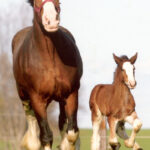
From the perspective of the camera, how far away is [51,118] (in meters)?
14.2

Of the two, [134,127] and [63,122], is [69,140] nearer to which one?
[63,122]

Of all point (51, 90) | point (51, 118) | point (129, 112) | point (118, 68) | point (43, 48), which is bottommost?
point (51, 118)

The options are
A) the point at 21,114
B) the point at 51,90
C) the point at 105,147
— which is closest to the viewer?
the point at 51,90

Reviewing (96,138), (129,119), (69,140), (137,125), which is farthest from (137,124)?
(69,140)

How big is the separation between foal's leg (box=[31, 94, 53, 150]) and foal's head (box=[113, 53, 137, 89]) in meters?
5.22

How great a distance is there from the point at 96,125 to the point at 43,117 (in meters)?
6.35

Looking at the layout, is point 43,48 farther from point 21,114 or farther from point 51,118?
point 51,118

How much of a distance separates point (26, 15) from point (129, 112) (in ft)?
11.8

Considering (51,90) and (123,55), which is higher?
(51,90)

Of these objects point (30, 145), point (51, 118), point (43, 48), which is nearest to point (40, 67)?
point (43, 48)

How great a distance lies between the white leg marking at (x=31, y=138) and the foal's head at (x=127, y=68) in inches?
172

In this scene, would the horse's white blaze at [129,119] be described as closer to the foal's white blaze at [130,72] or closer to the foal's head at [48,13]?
the foal's white blaze at [130,72]

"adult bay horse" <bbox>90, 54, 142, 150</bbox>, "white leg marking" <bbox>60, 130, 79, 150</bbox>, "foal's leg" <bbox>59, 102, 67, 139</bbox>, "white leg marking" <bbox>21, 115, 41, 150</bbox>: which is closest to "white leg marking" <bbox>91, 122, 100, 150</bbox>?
"adult bay horse" <bbox>90, 54, 142, 150</bbox>

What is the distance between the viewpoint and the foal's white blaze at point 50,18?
5.14 meters
